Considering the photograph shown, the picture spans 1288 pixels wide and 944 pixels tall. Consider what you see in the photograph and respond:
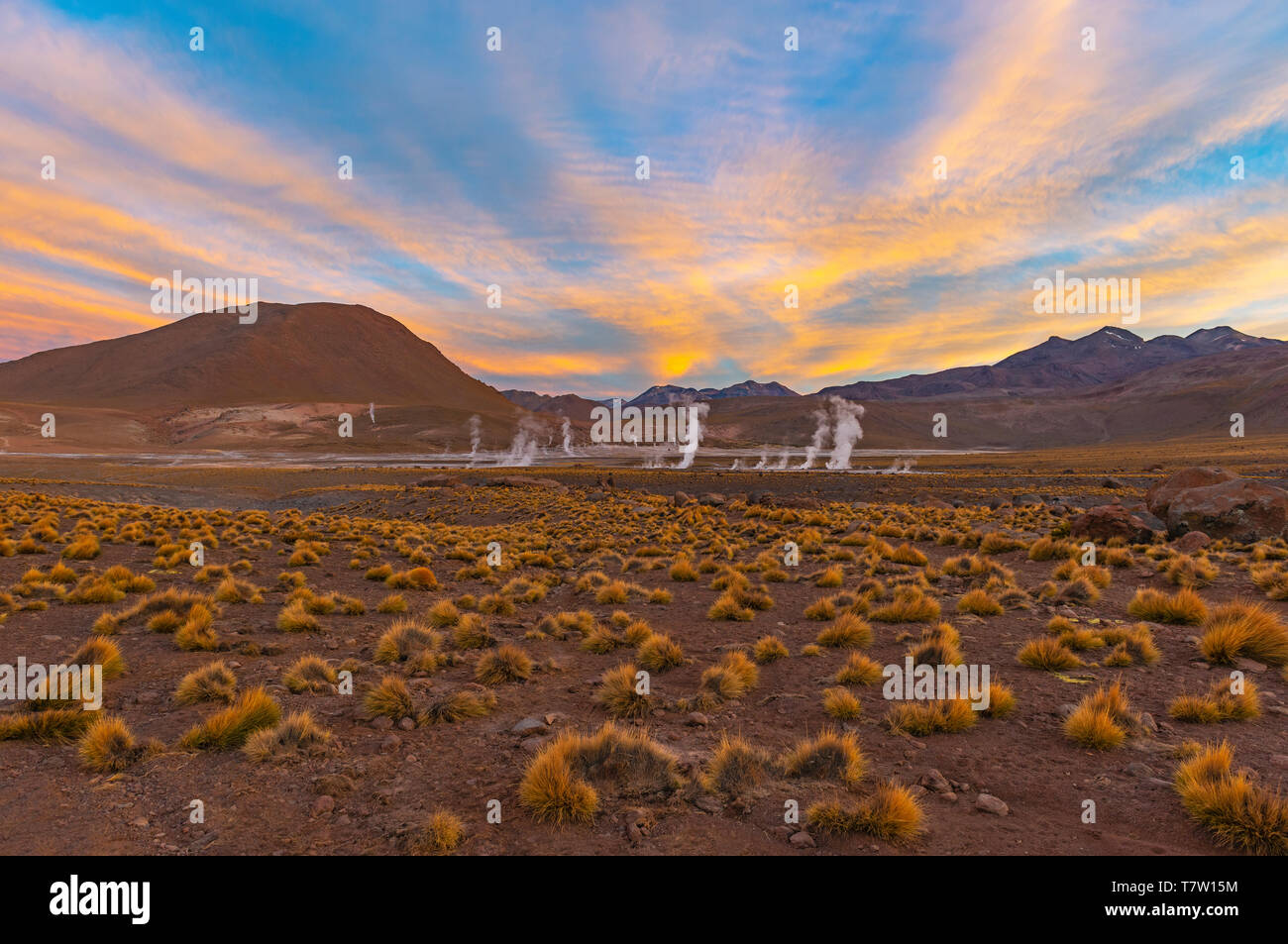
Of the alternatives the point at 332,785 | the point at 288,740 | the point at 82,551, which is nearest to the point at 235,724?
the point at 288,740

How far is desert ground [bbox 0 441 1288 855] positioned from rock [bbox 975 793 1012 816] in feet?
0.06

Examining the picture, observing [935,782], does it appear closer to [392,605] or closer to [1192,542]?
[392,605]

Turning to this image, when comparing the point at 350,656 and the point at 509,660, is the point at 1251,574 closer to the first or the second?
the point at 509,660

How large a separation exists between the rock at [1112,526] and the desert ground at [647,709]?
111 cm

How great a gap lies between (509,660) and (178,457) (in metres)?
113

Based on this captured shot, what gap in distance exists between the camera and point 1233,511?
16.8m

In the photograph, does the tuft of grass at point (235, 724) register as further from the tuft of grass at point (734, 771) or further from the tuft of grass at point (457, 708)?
the tuft of grass at point (734, 771)

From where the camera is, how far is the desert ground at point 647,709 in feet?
13.4

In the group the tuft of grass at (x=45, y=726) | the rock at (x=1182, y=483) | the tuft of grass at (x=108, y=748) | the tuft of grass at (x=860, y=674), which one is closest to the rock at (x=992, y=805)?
the tuft of grass at (x=860, y=674)

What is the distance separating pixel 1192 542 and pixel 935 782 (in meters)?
16.5

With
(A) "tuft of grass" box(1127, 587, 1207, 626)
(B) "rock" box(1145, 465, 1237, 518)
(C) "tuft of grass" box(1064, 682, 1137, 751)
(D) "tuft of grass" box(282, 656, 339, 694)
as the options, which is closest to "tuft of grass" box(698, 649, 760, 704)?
(C) "tuft of grass" box(1064, 682, 1137, 751)

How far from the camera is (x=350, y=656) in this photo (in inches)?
326

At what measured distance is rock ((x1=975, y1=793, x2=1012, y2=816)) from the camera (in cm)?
429

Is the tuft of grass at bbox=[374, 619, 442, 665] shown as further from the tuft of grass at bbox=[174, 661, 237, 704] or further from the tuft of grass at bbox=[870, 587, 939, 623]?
the tuft of grass at bbox=[870, 587, 939, 623]
